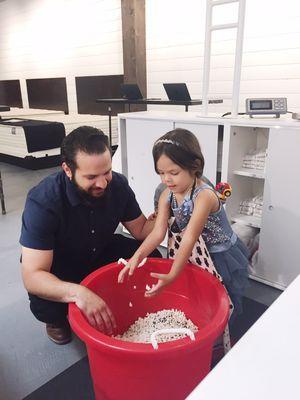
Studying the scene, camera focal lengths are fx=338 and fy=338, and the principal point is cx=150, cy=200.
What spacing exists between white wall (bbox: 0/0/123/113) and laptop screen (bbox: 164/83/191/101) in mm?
2356

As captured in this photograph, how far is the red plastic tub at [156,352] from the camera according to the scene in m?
0.83

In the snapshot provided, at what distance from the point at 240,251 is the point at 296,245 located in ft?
1.68

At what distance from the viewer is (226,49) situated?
149 inches

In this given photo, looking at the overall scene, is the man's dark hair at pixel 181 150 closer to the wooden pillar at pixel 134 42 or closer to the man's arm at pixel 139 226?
the man's arm at pixel 139 226

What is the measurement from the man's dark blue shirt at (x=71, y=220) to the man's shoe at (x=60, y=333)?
22 cm

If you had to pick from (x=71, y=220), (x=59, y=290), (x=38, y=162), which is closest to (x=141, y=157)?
(x=71, y=220)

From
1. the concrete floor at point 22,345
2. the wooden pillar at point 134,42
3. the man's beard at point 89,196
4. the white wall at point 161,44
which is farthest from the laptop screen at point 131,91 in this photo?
the man's beard at point 89,196

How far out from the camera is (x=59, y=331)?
148 cm

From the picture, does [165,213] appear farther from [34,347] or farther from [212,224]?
[34,347]

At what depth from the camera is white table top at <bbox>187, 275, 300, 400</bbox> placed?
411mm

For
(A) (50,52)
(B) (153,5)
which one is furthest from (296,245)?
(A) (50,52)

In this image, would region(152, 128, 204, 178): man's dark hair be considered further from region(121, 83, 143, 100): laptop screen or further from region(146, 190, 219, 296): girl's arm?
region(121, 83, 143, 100): laptop screen

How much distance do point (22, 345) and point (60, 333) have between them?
179mm

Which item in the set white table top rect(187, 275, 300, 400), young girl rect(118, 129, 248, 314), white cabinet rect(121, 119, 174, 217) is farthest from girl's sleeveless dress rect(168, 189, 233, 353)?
white cabinet rect(121, 119, 174, 217)
